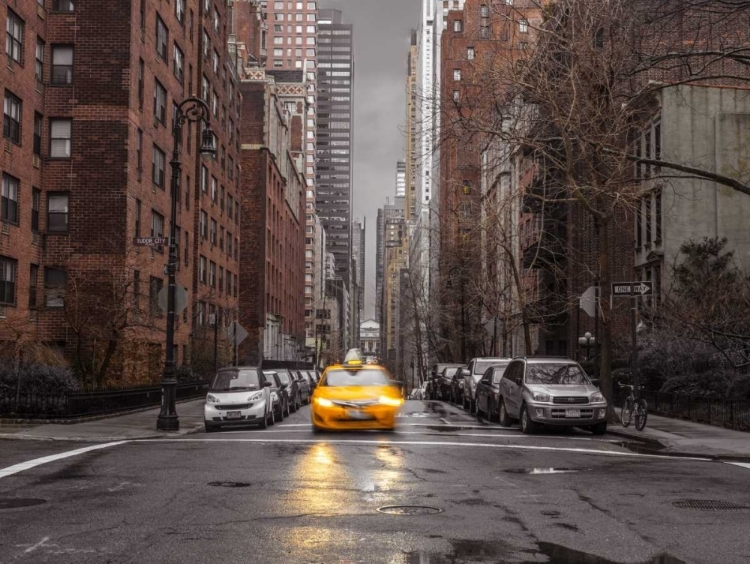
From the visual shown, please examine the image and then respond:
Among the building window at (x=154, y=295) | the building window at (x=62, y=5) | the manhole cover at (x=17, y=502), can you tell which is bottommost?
the manhole cover at (x=17, y=502)

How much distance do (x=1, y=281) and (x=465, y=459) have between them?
2384 cm

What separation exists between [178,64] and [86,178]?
12.4 metres

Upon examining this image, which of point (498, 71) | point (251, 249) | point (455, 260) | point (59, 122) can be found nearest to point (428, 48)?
point (251, 249)

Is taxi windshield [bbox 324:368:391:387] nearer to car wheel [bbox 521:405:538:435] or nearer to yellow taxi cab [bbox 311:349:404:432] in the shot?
yellow taxi cab [bbox 311:349:404:432]

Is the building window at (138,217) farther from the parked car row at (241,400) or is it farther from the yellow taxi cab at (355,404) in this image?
the yellow taxi cab at (355,404)

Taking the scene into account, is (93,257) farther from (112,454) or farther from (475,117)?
(112,454)

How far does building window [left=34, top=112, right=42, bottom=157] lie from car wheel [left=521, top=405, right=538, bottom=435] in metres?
24.5

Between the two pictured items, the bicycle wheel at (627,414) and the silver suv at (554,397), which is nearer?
the silver suv at (554,397)

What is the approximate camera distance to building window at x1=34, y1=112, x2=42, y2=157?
3572 centimetres

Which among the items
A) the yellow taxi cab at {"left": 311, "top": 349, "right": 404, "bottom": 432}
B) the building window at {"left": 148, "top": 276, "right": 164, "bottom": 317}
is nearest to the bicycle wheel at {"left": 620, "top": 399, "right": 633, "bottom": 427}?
the yellow taxi cab at {"left": 311, "top": 349, "right": 404, "bottom": 432}

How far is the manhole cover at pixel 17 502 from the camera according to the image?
30.4ft

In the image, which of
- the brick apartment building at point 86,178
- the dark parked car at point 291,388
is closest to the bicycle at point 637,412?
the dark parked car at point 291,388

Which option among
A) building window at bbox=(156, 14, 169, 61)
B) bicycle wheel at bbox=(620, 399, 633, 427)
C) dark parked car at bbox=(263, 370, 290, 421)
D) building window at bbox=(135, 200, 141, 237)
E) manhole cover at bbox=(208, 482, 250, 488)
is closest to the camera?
manhole cover at bbox=(208, 482, 250, 488)

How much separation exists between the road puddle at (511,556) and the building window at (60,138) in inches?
1303
